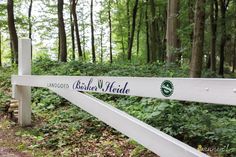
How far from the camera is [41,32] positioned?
114ft

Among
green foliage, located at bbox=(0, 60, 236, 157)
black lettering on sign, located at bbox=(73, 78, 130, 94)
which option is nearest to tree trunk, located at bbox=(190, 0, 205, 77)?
green foliage, located at bbox=(0, 60, 236, 157)

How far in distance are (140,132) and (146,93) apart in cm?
35

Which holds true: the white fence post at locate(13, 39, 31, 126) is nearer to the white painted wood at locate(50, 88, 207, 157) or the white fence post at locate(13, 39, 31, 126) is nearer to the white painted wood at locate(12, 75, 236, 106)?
the white painted wood at locate(50, 88, 207, 157)

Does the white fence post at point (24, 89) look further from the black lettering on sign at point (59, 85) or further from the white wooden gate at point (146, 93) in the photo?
the black lettering on sign at point (59, 85)

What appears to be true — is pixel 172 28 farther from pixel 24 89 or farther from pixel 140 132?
pixel 140 132

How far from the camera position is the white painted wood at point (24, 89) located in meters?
5.59

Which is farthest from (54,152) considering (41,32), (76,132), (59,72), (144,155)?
(41,32)

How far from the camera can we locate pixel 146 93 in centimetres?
280

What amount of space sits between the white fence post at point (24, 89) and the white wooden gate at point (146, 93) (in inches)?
36.7

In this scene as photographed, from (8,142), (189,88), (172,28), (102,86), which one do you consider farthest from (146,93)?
(172,28)

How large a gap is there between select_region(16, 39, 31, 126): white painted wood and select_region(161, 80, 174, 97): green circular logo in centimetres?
354

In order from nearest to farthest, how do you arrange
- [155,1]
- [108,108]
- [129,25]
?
[108,108] < [155,1] < [129,25]

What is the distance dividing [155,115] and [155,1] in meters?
23.0

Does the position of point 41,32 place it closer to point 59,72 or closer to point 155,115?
point 59,72
